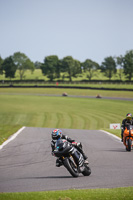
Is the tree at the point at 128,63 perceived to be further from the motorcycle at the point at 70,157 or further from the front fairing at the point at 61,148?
the front fairing at the point at 61,148

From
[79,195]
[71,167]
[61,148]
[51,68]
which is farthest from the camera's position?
[51,68]

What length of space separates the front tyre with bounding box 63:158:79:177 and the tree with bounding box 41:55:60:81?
16182cm

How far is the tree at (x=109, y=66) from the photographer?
18400 cm

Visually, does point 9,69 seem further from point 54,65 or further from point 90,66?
point 90,66

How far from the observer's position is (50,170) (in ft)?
37.0

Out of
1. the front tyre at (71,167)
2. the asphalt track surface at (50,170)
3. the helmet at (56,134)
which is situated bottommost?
the asphalt track surface at (50,170)

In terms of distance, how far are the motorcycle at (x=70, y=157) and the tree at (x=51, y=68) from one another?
16159cm

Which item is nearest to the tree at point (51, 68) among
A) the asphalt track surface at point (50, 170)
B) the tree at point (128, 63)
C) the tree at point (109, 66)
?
the tree at point (109, 66)

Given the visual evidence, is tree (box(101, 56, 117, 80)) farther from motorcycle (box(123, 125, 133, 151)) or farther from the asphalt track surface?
the asphalt track surface

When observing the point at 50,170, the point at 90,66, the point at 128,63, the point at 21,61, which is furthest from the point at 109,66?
the point at 50,170

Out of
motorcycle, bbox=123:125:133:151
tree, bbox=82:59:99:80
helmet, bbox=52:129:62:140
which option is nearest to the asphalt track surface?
motorcycle, bbox=123:125:133:151

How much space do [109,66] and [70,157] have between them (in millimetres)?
177783

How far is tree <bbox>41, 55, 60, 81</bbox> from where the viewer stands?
174250 millimetres

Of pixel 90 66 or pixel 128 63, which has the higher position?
pixel 128 63
